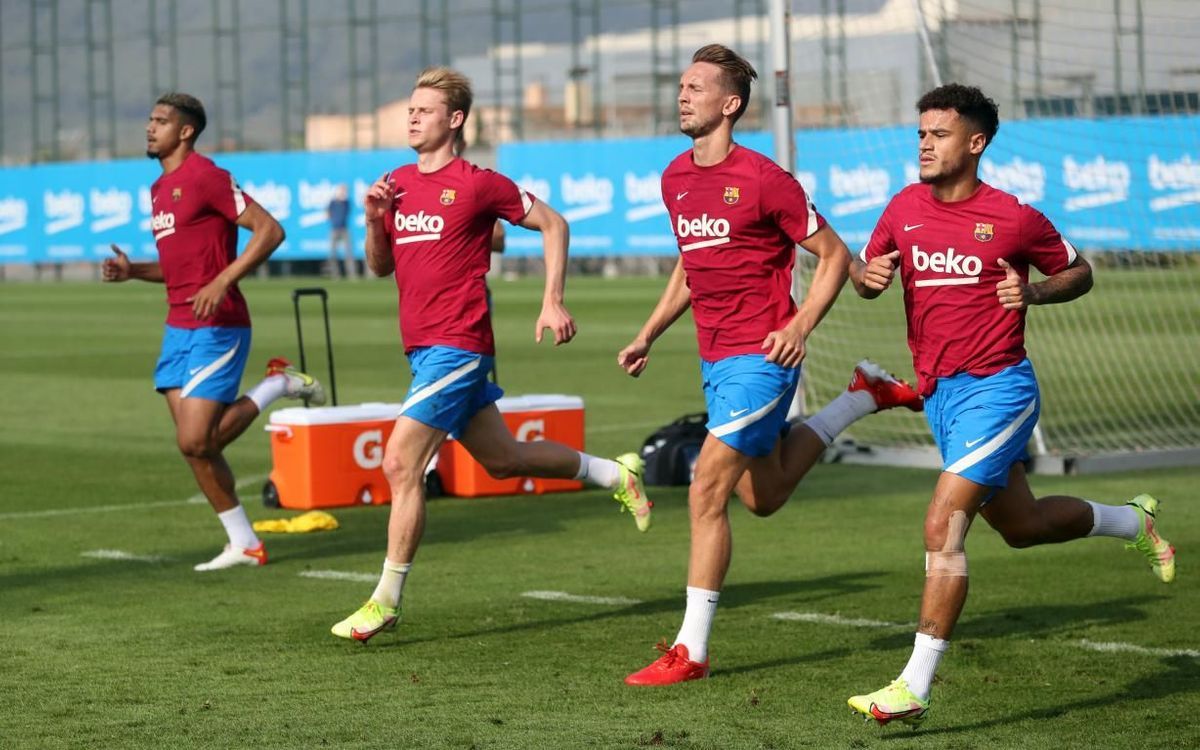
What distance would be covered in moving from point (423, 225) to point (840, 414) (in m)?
2.00

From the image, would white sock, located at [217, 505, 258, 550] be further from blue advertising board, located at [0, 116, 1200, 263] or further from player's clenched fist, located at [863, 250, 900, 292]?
blue advertising board, located at [0, 116, 1200, 263]

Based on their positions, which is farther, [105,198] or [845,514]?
[105,198]

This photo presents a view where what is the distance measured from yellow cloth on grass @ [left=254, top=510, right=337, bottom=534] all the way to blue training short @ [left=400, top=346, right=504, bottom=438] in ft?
11.1

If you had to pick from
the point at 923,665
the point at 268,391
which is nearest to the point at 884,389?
the point at 923,665

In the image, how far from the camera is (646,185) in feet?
149

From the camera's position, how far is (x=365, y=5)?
223 ft

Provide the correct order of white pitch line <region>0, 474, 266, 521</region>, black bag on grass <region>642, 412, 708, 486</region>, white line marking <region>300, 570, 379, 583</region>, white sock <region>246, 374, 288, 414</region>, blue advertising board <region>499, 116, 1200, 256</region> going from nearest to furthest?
white line marking <region>300, 570, 379, 583</region> < white sock <region>246, 374, 288, 414</region> < white pitch line <region>0, 474, 266, 521</region> < black bag on grass <region>642, 412, 708, 486</region> < blue advertising board <region>499, 116, 1200, 256</region>

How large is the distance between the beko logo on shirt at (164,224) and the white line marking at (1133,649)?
5.03 meters

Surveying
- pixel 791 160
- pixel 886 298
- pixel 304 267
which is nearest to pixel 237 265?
pixel 791 160

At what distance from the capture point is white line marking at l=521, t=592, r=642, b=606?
9172 mm

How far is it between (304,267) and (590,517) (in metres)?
44.3

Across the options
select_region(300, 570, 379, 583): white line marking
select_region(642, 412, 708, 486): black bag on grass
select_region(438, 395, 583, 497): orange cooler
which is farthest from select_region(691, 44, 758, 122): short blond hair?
select_region(642, 412, 708, 486): black bag on grass

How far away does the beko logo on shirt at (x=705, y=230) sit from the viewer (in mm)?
7621

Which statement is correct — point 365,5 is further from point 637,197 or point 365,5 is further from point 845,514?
point 845,514
